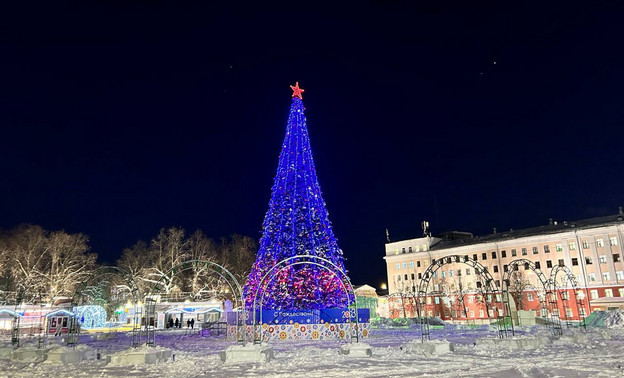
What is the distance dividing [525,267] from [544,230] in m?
19.1

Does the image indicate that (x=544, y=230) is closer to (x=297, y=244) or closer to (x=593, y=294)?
(x=593, y=294)

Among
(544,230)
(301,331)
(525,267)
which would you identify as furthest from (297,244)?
(544,230)

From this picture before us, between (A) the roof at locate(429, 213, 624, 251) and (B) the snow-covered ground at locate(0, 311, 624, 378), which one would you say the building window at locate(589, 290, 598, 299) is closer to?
(A) the roof at locate(429, 213, 624, 251)

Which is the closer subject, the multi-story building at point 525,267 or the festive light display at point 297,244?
the festive light display at point 297,244

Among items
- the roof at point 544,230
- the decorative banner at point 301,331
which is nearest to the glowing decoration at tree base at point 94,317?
the decorative banner at point 301,331

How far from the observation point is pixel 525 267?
52344 millimetres

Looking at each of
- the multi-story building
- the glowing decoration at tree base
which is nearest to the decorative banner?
the multi-story building

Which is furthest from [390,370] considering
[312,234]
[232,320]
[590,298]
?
[590,298]

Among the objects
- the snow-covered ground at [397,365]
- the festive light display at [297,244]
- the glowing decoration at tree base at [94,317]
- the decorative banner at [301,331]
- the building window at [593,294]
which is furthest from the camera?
the building window at [593,294]

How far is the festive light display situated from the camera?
2734cm

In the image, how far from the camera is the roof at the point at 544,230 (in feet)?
200

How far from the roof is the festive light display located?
49475 millimetres

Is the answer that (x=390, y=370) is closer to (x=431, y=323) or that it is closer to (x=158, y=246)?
(x=431, y=323)

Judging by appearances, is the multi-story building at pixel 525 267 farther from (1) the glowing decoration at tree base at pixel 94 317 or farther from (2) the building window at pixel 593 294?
(1) the glowing decoration at tree base at pixel 94 317
